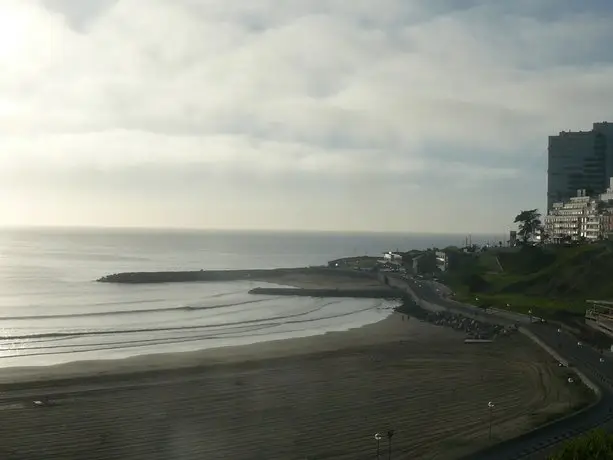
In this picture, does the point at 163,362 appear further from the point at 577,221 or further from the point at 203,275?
the point at 577,221

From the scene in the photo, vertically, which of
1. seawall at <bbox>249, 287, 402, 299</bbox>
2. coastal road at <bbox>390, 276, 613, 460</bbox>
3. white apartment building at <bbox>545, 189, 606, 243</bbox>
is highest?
white apartment building at <bbox>545, 189, 606, 243</bbox>

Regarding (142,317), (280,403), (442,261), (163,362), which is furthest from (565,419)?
(442,261)

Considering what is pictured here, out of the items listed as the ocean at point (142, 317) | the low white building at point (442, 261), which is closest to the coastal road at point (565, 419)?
the ocean at point (142, 317)

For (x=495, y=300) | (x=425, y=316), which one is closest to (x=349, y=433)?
(x=425, y=316)

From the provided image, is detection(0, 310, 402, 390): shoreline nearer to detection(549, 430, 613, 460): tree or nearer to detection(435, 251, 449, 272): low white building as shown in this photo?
detection(549, 430, 613, 460): tree

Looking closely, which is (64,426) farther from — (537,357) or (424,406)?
(537,357)

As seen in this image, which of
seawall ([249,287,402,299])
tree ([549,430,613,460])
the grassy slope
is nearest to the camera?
tree ([549,430,613,460])

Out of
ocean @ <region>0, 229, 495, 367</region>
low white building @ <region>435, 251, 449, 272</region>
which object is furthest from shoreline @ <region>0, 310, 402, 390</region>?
low white building @ <region>435, 251, 449, 272</region>
